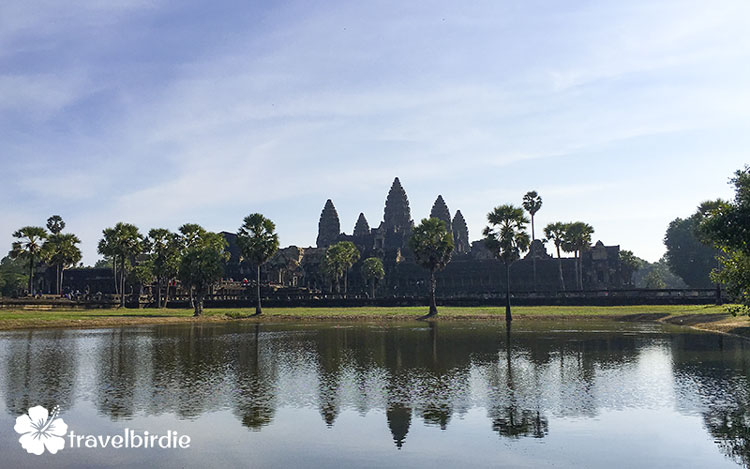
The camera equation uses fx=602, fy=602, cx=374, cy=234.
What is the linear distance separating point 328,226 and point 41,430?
14278cm

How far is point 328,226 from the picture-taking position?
156750 millimetres

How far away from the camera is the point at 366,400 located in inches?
686

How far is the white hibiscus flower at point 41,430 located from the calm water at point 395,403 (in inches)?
10.2

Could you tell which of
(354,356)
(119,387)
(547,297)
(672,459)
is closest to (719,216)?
(354,356)

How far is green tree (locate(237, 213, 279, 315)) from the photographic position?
67875 mm

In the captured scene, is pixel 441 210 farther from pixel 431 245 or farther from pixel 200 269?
pixel 200 269

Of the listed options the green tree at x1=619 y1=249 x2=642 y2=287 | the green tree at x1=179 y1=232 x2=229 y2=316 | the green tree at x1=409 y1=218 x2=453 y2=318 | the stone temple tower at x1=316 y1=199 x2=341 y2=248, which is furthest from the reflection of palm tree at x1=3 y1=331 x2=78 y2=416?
the stone temple tower at x1=316 y1=199 x2=341 y2=248

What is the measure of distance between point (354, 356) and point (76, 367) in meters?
11.7

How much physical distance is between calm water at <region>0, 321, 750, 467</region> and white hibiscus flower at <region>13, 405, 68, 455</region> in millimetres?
259

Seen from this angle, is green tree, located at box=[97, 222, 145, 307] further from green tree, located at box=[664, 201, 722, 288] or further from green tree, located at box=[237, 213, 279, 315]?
green tree, located at box=[664, 201, 722, 288]

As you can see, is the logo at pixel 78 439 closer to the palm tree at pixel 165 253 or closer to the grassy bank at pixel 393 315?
the grassy bank at pixel 393 315

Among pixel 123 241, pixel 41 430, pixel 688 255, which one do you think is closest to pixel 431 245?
pixel 123 241

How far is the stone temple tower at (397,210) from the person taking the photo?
481 ft

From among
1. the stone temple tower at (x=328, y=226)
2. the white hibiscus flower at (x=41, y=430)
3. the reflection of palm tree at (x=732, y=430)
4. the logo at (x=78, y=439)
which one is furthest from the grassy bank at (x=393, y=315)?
the stone temple tower at (x=328, y=226)
